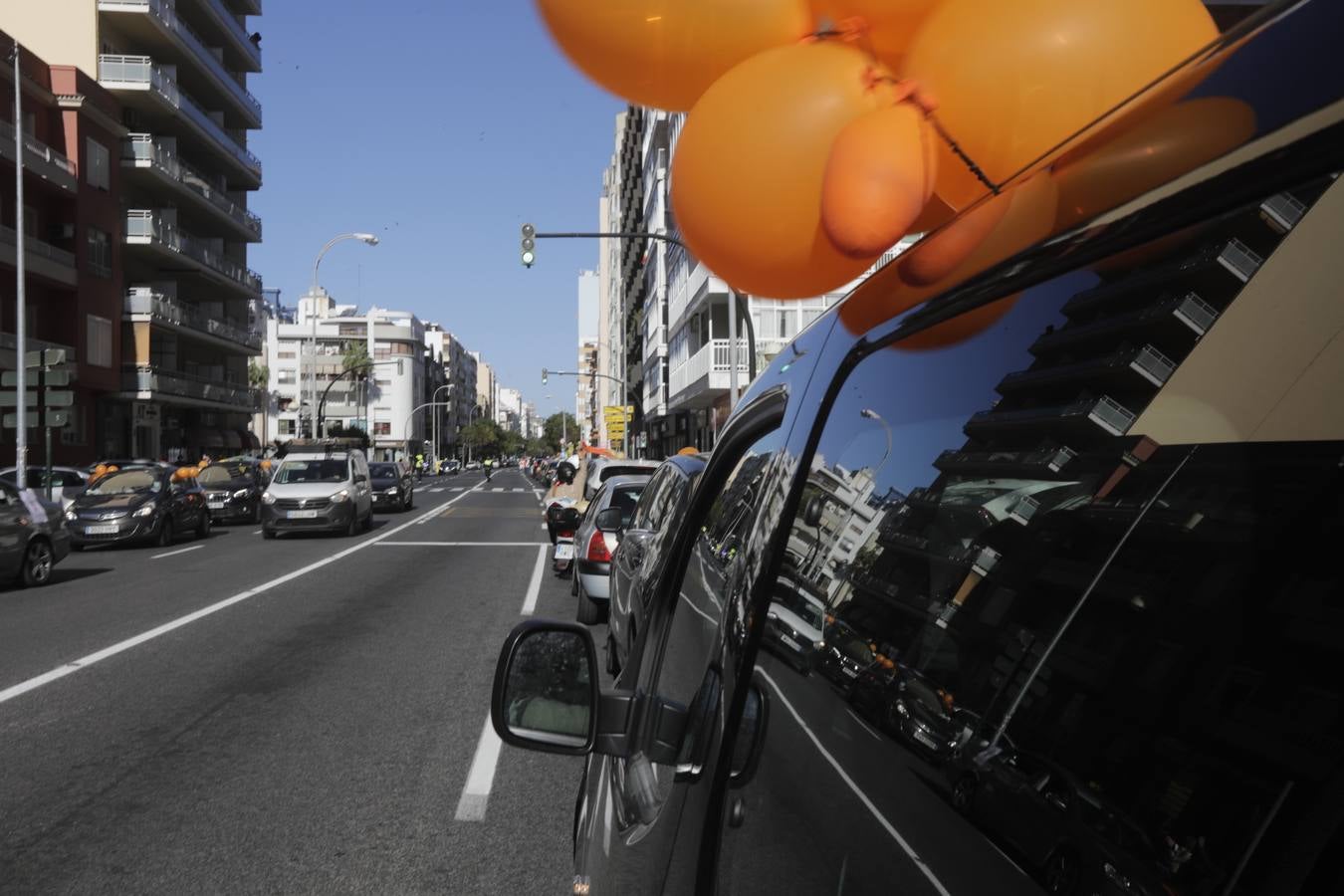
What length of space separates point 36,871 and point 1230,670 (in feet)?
14.5

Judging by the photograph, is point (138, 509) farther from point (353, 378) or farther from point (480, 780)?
point (353, 378)

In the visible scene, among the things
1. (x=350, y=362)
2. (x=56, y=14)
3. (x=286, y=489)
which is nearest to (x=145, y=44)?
(x=56, y=14)

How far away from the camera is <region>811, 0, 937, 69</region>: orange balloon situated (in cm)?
208

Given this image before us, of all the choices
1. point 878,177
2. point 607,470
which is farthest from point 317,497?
point 878,177

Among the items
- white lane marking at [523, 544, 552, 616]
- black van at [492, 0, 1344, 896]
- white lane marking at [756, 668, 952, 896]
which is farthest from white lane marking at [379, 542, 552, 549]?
black van at [492, 0, 1344, 896]

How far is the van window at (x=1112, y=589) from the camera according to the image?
2.64 ft

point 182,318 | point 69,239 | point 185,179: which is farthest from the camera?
point 185,179

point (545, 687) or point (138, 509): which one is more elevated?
point (545, 687)

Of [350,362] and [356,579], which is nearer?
[356,579]

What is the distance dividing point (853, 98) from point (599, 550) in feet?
27.0

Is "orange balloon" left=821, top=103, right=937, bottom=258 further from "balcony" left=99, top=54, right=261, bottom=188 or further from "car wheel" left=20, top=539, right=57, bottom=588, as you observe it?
"balcony" left=99, top=54, right=261, bottom=188

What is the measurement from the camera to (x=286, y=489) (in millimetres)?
22562

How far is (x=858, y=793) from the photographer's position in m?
1.25

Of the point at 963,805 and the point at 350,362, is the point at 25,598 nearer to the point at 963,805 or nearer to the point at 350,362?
the point at 963,805
